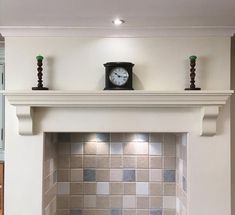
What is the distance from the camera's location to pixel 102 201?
2963 millimetres

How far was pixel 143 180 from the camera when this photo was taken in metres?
2.95

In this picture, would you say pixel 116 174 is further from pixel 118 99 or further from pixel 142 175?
pixel 118 99

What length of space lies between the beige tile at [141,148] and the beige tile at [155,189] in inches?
11.1

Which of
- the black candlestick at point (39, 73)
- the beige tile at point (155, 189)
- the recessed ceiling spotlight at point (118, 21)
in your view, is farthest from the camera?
the beige tile at point (155, 189)

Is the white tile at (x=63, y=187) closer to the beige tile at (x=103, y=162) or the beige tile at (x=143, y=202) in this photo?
the beige tile at (x=103, y=162)

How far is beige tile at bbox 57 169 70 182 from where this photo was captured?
2969 millimetres

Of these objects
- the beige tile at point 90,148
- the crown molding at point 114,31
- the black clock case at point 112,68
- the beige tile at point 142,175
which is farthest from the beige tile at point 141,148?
the crown molding at point 114,31

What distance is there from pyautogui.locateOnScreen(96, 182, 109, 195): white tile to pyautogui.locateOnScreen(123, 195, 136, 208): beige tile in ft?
0.57

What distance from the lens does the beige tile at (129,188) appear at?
9.68 feet

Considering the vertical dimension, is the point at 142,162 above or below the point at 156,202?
above

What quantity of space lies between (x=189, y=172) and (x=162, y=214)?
677mm

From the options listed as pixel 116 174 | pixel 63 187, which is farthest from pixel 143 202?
pixel 63 187

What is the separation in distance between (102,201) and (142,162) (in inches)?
19.4

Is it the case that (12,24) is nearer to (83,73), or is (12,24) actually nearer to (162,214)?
(83,73)
